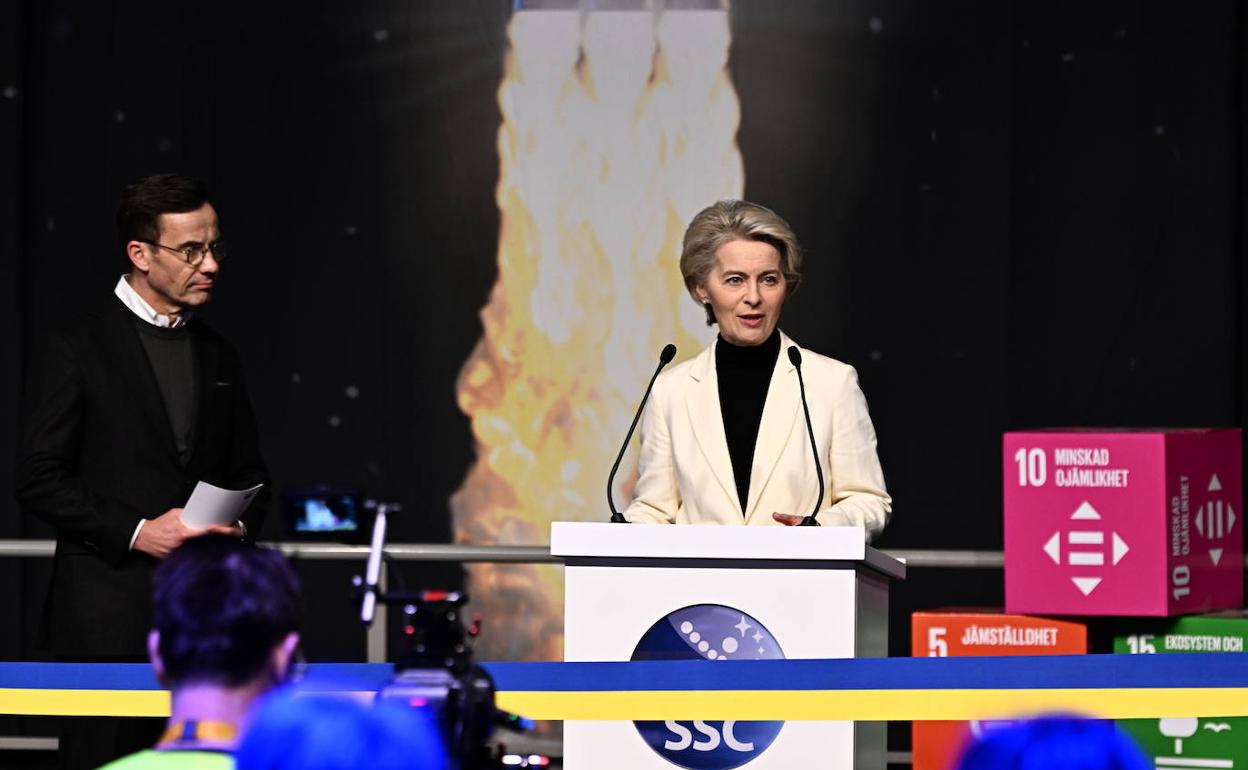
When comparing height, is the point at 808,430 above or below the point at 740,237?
below

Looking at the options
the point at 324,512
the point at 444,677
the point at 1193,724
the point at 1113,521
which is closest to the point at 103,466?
the point at 324,512

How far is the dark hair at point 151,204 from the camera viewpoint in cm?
Answer: 412

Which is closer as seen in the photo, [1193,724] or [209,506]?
[209,506]

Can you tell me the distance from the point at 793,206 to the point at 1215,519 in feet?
5.41

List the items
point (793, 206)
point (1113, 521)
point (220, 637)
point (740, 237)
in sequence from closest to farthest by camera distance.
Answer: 1. point (220, 637)
2. point (740, 237)
3. point (1113, 521)
4. point (793, 206)

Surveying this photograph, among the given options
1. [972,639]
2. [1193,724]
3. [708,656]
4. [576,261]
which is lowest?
[1193,724]

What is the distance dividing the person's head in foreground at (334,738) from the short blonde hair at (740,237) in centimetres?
258

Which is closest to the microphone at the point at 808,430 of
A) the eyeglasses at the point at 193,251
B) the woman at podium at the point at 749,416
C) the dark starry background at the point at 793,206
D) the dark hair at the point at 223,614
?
the woman at podium at the point at 749,416

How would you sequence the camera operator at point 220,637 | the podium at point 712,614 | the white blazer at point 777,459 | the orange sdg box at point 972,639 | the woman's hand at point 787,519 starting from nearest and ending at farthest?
the camera operator at point 220,637
the podium at point 712,614
the woman's hand at point 787,519
the white blazer at point 777,459
the orange sdg box at point 972,639

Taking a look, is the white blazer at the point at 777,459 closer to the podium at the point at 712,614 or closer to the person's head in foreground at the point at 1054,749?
the podium at the point at 712,614

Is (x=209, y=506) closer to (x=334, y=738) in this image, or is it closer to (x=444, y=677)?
(x=444, y=677)

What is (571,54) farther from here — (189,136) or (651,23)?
(189,136)

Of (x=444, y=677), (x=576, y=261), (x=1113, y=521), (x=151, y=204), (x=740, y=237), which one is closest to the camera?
(x=444, y=677)

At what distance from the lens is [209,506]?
389cm
